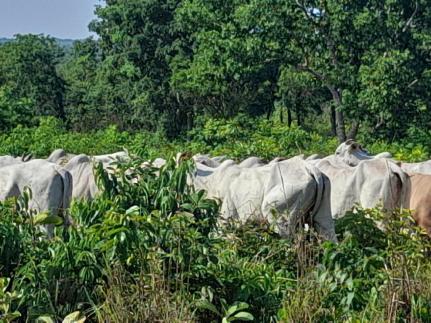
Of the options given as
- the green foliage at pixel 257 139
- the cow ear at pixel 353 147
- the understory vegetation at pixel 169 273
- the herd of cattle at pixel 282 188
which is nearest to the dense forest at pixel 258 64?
the green foliage at pixel 257 139

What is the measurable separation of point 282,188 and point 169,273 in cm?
297

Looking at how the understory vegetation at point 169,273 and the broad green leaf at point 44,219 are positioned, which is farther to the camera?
the broad green leaf at point 44,219

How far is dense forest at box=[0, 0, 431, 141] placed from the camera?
62.8 feet

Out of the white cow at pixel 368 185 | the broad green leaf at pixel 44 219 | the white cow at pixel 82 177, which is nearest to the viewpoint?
the broad green leaf at pixel 44 219

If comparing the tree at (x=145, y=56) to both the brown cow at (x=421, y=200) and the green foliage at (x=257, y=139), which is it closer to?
the green foliage at (x=257, y=139)

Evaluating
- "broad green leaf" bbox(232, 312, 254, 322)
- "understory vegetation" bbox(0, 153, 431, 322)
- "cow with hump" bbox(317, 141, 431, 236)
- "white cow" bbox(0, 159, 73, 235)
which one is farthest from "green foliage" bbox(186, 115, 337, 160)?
"broad green leaf" bbox(232, 312, 254, 322)

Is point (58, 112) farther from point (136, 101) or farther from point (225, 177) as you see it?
point (225, 177)

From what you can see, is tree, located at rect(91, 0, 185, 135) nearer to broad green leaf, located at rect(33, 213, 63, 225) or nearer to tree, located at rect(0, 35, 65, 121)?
tree, located at rect(0, 35, 65, 121)

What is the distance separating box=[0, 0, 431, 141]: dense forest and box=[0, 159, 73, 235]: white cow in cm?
1188

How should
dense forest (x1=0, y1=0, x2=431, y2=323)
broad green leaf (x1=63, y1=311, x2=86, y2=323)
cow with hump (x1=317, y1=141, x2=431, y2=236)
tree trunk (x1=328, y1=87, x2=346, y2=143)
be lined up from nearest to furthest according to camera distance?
broad green leaf (x1=63, y1=311, x2=86, y2=323) → dense forest (x1=0, y1=0, x2=431, y2=323) → cow with hump (x1=317, y1=141, x2=431, y2=236) → tree trunk (x1=328, y1=87, x2=346, y2=143)

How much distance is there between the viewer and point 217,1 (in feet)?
70.3

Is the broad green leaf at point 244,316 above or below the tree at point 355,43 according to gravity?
below

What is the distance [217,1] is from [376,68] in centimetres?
560

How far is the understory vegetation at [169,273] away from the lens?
3998 mm
